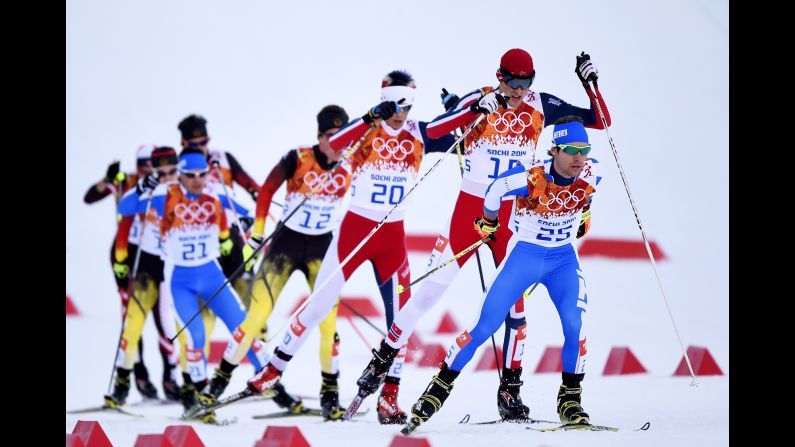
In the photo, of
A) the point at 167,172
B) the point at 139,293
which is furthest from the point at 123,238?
the point at 167,172

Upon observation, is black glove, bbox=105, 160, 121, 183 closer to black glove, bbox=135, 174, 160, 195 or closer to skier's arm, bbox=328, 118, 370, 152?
black glove, bbox=135, 174, 160, 195

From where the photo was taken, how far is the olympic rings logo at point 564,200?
6531mm

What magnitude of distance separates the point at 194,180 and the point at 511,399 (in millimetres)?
2512

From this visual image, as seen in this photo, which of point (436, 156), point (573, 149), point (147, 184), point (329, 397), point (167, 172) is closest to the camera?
point (573, 149)

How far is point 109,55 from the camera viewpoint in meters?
14.6

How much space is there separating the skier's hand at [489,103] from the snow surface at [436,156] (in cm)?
107

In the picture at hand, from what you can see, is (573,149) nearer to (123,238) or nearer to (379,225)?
(379,225)

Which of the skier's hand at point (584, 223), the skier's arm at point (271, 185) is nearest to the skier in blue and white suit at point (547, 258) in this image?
the skier's hand at point (584, 223)

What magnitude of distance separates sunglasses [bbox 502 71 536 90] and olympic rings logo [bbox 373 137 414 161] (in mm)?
762

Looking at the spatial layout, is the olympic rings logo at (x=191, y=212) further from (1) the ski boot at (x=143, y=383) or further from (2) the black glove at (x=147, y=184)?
(1) the ski boot at (x=143, y=383)

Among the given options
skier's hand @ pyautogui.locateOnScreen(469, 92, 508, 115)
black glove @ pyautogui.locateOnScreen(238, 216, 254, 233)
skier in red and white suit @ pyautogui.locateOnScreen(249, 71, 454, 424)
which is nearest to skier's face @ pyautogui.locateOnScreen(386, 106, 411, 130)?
skier in red and white suit @ pyautogui.locateOnScreen(249, 71, 454, 424)

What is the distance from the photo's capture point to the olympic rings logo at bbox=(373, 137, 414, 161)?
7.46 metres

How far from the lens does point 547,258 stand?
659 centimetres

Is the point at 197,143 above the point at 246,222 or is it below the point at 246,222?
above
